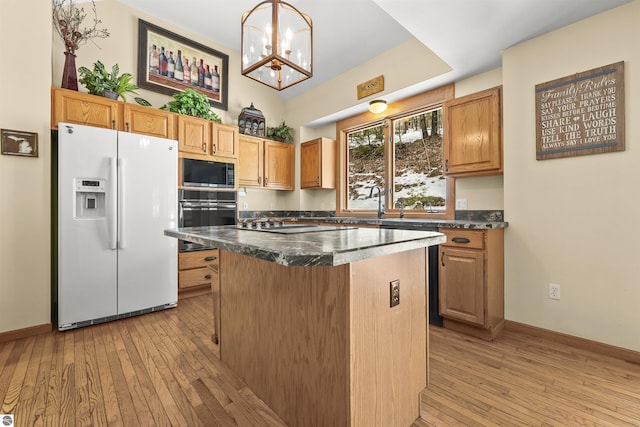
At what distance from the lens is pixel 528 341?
2.24 metres

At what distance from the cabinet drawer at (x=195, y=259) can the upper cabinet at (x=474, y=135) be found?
288 centimetres

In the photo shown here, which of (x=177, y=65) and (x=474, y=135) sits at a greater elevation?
(x=177, y=65)

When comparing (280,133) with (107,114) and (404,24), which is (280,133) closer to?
(107,114)

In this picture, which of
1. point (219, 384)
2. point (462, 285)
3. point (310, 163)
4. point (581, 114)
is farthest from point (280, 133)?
point (219, 384)

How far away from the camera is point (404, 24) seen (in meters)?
2.28

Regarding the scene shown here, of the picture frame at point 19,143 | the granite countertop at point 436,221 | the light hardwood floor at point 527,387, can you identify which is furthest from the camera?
the granite countertop at point 436,221

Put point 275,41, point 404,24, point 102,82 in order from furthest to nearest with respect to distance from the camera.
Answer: point 102,82, point 404,24, point 275,41

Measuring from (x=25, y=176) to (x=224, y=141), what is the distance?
6.31 feet

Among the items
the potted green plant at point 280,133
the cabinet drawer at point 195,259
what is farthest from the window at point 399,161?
the cabinet drawer at point 195,259

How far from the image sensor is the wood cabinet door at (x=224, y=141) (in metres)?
3.60

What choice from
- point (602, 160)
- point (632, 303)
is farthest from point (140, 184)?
point (632, 303)

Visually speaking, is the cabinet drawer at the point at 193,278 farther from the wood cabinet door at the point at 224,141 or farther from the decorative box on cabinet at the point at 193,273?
the wood cabinet door at the point at 224,141

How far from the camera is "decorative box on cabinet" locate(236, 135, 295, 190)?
4.17 m

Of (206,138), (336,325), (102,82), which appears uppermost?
(102,82)
